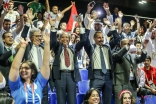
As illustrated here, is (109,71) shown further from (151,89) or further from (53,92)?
(151,89)

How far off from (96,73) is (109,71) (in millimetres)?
217

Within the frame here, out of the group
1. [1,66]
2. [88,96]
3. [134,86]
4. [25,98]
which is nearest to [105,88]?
[134,86]

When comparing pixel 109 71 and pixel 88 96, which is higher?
pixel 109 71

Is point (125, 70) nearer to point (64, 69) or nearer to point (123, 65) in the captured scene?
point (123, 65)

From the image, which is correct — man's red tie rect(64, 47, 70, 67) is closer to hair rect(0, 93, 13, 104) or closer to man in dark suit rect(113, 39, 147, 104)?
man in dark suit rect(113, 39, 147, 104)

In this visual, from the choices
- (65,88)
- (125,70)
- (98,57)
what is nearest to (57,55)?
(65,88)

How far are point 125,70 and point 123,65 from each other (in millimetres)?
93

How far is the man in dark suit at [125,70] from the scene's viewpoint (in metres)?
4.95

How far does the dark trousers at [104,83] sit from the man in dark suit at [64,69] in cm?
26

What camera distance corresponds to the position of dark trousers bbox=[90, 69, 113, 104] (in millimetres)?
4727

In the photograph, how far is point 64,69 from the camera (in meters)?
4.70

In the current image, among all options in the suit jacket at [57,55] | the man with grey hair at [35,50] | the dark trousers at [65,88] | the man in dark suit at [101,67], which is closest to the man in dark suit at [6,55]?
the man with grey hair at [35,50]

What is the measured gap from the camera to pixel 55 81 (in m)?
4.64

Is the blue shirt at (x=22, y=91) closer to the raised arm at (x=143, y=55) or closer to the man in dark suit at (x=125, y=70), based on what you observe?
the man in dark suit at (x=125, y=70)
